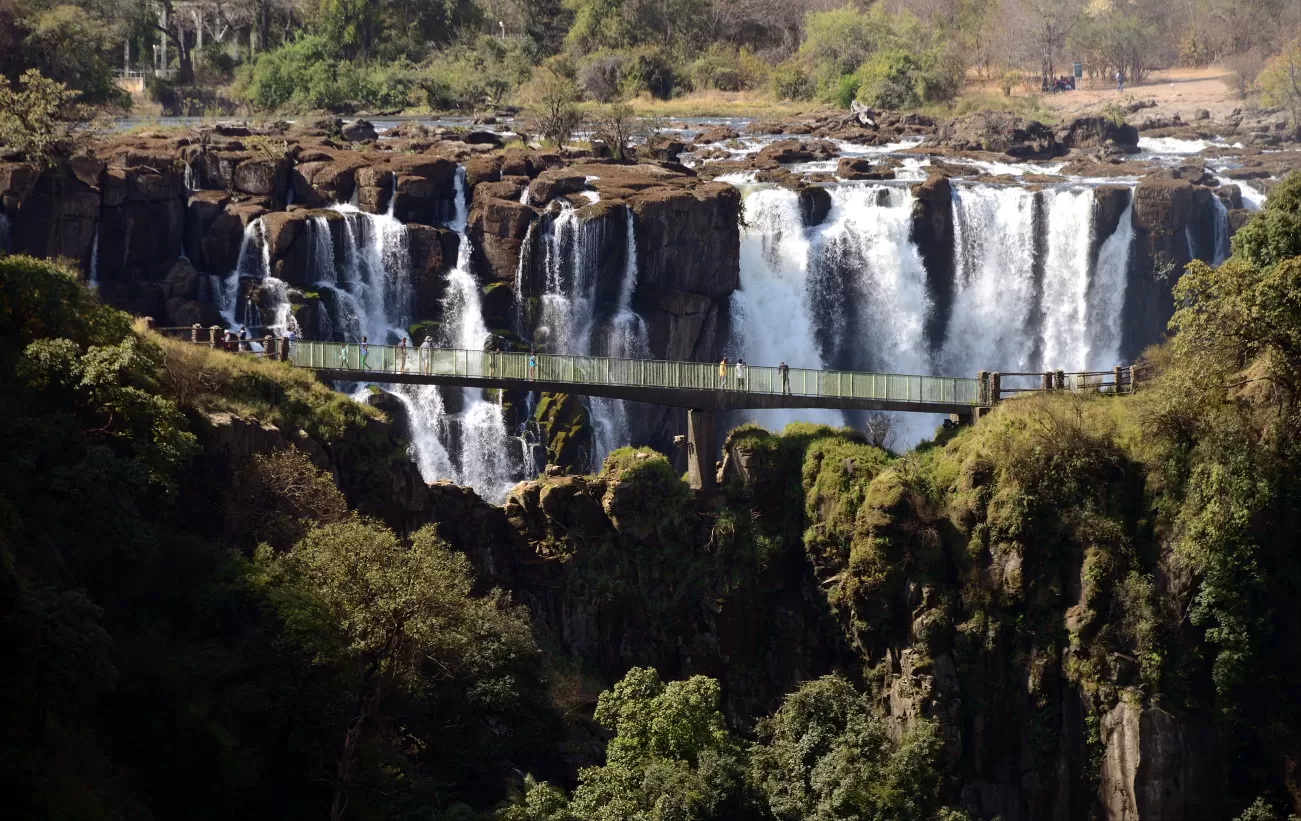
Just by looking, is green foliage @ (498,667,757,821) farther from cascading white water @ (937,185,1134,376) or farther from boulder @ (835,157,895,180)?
boulder @ (835,157,895,180)

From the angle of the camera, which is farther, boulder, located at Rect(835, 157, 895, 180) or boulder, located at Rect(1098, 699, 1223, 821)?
boulder, located at Rect(835, 157, 895, 180)

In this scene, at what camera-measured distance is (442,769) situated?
39.8 m

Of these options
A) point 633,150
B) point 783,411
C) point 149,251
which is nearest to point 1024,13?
point 633,150

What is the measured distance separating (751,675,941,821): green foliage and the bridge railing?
429 inches

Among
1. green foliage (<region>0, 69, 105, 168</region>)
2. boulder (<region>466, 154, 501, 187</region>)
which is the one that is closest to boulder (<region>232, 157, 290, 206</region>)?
green foliage (<region>0, 69, 105, 168</region>)

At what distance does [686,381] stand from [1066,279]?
78.6 ft

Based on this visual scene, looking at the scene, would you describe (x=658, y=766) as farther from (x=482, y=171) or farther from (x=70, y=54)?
(x=70, y=54)

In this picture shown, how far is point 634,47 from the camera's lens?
108 meters

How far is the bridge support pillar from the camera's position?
4984cm

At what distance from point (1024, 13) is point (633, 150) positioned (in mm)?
48222

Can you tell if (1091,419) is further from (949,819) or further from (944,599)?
(949,819)

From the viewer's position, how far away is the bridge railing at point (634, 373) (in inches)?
1949

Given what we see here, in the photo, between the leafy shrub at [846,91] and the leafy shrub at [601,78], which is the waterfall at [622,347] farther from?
the leafy shrub at [601,78]

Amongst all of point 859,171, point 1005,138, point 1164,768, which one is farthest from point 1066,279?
point 1164,768
